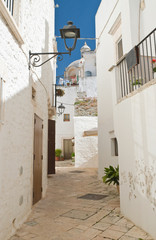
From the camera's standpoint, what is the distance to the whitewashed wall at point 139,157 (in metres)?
3.25

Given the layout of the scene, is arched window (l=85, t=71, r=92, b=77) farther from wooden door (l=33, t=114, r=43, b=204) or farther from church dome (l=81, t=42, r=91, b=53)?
wooden door (l=33, t=114, r=43, b=204)

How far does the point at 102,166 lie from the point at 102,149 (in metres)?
0.74

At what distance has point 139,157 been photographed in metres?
3.69

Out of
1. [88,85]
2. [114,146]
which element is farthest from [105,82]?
[88,85]

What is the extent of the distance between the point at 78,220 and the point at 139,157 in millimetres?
1790

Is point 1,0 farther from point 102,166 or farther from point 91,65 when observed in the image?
point 91,65

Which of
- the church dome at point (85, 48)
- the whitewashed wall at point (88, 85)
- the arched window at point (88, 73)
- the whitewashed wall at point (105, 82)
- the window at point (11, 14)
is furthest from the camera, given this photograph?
the church dome at point (85, 48)

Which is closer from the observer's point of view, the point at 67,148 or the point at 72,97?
the point at 67,148

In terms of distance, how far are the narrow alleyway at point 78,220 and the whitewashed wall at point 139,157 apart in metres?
0.32

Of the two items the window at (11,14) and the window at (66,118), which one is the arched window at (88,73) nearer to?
the window at (66,118)

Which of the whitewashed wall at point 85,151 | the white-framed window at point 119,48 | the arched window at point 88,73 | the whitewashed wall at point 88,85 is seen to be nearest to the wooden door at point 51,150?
the whitewashed wall at point 85,151

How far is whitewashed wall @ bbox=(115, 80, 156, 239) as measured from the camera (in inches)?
128

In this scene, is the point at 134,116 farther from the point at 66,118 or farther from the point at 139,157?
the point at 66,118

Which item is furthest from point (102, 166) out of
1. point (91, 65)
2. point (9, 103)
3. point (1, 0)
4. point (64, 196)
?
point (91, 65)
